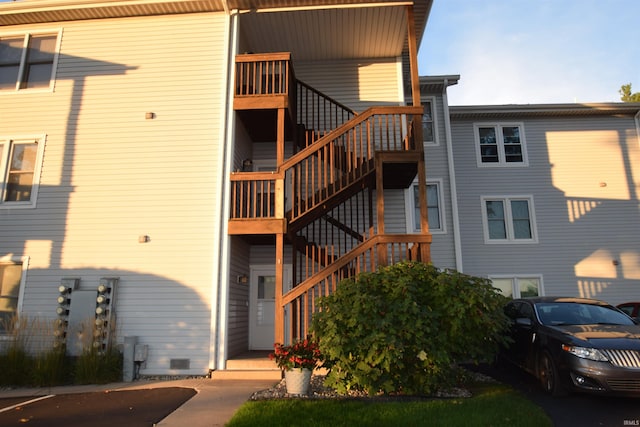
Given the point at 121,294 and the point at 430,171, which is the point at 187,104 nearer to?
the point at 121,294

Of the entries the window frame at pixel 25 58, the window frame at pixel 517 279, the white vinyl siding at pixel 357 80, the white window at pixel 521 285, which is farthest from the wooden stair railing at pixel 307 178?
the white window at pixel 521 285

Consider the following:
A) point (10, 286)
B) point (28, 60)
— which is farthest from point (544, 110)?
point (10, 286)

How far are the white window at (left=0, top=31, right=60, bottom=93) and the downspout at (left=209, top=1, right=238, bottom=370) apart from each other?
4.27 m

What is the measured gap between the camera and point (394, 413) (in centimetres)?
507

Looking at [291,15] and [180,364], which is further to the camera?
[291,15]

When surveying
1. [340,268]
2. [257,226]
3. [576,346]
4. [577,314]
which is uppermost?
Answer: [257,226]

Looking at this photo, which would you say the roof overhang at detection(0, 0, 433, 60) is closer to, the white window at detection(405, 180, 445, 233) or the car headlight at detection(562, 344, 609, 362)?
the white window at detection(405, 180, 445, 233)

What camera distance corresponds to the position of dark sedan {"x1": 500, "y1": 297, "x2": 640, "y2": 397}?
534 cm

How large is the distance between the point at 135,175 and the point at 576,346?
28.5ft

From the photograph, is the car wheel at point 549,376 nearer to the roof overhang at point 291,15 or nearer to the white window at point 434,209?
the white window at point 434,209

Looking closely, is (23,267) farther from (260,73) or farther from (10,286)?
(260,73)

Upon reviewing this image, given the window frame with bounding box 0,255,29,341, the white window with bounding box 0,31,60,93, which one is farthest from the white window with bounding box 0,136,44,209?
the white window with bounding box 0,31,60,93

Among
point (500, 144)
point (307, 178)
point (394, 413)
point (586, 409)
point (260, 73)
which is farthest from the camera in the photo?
point (500, 144)

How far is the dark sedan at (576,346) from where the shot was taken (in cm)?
534
